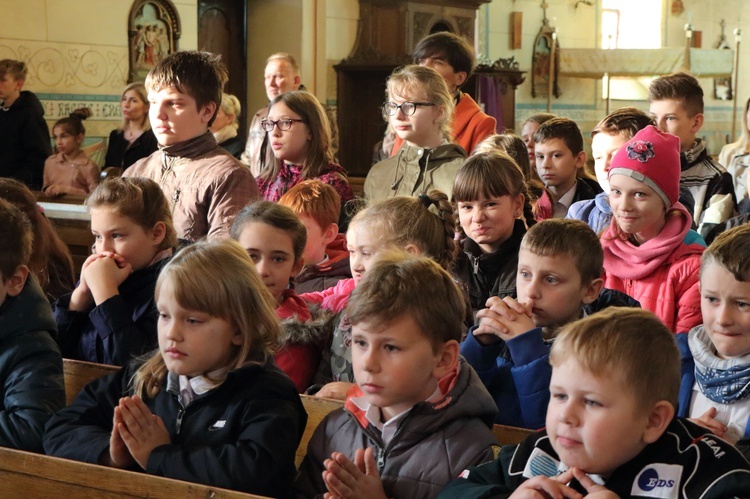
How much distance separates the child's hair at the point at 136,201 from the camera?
3.45 m

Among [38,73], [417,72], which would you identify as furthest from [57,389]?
[38,73]

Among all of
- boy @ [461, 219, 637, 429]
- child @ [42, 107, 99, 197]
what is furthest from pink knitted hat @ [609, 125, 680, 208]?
child @ [42, 107, 99, 197]

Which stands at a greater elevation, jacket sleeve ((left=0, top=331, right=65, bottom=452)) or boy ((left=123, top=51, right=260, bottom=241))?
boy ((left=123, top=51, right=260, bottom=241))

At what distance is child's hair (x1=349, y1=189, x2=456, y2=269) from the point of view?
11.0 feet

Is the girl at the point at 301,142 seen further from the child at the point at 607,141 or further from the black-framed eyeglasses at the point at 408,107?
the child at the point at 607,141

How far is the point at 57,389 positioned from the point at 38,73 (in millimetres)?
6688

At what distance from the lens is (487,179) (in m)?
3.64

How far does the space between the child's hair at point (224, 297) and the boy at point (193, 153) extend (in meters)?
1.40

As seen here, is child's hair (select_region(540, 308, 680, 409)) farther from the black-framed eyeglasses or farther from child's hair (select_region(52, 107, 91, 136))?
child's hair (select_region(52, 107, 91, 136))

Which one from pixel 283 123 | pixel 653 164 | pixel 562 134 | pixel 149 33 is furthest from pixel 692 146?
pixel 149 33

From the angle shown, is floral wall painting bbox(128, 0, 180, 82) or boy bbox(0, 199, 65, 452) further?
floral wall painting bbox(128, 0, 180, 82)

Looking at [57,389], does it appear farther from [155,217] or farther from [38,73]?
[38,73]

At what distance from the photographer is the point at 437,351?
7.77ft

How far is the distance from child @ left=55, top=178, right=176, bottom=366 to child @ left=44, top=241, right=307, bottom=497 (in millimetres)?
633
